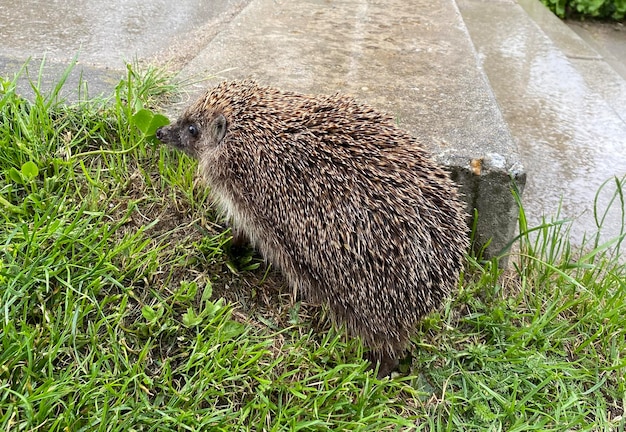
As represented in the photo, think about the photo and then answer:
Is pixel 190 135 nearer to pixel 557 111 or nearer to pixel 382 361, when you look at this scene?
pixel 382 361

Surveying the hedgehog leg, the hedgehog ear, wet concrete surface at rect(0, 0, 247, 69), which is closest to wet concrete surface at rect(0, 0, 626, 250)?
wet concrete surface at rect(0, 0, 247, 69)

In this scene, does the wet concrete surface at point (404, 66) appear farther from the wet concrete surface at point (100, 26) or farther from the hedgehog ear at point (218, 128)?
the hedgehog ear at point (218, 128)

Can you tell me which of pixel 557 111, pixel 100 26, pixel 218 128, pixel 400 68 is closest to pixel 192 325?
pixel 218 128

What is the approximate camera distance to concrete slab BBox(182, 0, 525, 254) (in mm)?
2943

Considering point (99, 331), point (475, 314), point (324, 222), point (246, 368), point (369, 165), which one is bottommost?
point (475, 314)

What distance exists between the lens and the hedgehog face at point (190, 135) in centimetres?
281

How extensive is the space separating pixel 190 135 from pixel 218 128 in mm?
217

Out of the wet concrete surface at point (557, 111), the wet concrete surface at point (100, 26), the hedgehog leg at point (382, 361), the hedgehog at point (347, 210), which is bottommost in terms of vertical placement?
the hedgehog leg at point (382, 361)

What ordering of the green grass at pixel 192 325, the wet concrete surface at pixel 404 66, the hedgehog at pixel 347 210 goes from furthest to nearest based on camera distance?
the wet concrete surface at pixel 404 66 → the hedgehog at pixel 347 210 → the green grass at pixel 192 325

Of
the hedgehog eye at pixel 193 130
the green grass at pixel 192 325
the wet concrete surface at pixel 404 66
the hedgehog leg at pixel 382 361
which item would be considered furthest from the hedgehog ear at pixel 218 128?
the hedgehog leg at pixel 382 361

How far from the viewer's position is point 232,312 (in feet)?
8.11

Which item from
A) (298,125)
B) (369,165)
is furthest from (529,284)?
(298,125)

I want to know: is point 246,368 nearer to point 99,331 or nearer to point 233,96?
point 99,331

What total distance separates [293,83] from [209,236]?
1.43m
